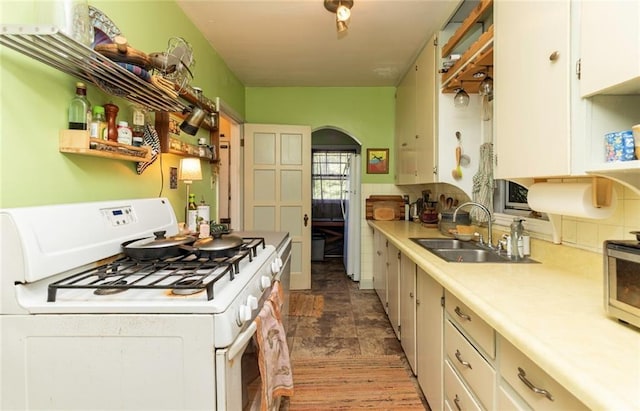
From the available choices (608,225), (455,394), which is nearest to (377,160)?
(608,225)

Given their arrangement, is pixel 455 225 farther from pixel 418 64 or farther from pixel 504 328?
pixel 504 328


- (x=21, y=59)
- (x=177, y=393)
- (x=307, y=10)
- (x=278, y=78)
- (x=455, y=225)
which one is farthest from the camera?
(x=278, y=78)

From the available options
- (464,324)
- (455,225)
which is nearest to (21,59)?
(464,324)

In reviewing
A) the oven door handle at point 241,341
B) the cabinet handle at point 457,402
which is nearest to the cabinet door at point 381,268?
the cabinet handle at point 457,402

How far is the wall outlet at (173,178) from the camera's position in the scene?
2125mm

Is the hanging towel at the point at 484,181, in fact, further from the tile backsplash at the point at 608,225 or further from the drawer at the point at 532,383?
the drawer at the point at 532,383

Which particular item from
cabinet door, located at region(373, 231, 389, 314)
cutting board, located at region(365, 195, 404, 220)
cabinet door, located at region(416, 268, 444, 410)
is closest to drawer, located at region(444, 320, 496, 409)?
cabinet door, located at region(416, 268, 444, 410)

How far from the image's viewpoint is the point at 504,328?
0.87m

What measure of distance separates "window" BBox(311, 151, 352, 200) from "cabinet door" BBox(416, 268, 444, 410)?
4892 millimetres

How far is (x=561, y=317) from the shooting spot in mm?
903

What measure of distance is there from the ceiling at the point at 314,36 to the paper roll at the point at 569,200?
1.54m

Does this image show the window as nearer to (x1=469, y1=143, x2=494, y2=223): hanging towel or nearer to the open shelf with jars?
(x1=469, y1=143, x2=494, y2=223): hanging towel

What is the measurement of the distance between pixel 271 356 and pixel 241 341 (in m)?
0.34

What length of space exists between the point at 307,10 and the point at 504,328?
7.56 feet
